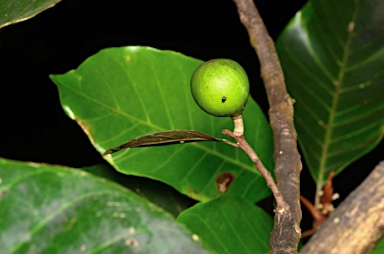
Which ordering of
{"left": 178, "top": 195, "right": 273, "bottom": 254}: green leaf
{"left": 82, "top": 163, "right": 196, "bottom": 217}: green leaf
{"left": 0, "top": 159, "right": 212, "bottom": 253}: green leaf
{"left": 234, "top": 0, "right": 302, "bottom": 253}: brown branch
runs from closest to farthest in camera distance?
{"left": 0, "top": 159, "right": 212, "bottom": 253}: green leaf, {"left": 234, "top": 0, "right": 302, "bottom": 253}: brown branch, {"left": 178, "top": 195, "right": 273, "bottom": 254}: green leaf, {"left": 82, "top": 163, "right": 196, "bottom": 217}: green leaf

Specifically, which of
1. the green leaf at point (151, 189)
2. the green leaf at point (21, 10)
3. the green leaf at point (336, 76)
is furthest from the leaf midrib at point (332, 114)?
the green leaf at point (21, 10)

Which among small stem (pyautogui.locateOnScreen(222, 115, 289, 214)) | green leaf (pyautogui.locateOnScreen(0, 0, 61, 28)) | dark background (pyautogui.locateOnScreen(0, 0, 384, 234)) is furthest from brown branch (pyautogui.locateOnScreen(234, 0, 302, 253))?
green leaf (pyautogui.locateOnScreen(0, 0, 61, 28))

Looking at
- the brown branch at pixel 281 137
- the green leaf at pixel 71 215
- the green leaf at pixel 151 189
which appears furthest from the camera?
the green leaf at pixel 151 189

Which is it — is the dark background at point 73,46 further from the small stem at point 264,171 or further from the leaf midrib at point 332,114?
the small stem at point 264,171

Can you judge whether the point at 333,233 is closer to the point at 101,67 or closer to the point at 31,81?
the point at 101,67

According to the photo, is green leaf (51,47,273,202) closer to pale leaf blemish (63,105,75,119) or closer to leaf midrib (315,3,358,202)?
pale leaf blemish (63,105,75,119)
